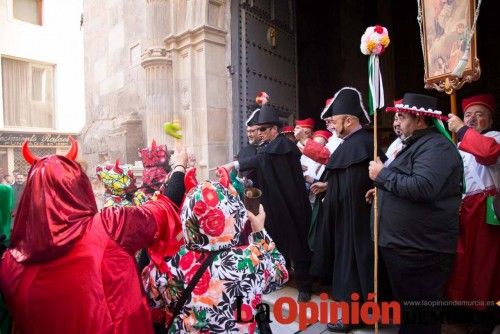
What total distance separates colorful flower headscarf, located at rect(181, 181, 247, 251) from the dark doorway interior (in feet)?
22.2

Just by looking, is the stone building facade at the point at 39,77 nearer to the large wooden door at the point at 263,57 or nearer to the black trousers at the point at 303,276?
the large wooden door at the point at 263,57

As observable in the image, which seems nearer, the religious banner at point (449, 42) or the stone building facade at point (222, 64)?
the religious banner at point (449, 42)

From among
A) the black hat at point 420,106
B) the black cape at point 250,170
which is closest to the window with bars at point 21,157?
the black cape at point 250,170

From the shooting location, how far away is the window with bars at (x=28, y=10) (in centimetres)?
1681

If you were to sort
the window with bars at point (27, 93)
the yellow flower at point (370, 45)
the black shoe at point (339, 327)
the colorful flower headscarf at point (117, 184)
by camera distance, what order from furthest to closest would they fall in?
1. the window with bars at point (27, 93)
2. the colorful flower headscarf at point (117, 184)
3. the black shoe at point (339, 327)
4. the yellow flower at point (370, 45)

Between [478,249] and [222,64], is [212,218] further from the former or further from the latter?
[222,64]

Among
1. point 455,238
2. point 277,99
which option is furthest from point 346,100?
point 277,99

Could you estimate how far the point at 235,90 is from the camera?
5723 mm

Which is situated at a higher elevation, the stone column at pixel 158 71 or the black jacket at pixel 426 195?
the stone column at pixel 158 71

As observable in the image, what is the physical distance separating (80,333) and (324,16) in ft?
30.3

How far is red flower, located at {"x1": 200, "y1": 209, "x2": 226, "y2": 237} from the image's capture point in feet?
5.35

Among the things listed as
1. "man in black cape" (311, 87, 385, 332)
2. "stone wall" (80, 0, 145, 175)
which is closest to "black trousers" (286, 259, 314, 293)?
"man in black cape" (311, 87, 385, 332)

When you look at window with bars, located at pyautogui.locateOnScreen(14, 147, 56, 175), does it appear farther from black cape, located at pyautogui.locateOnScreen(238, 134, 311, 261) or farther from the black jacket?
the black jacket

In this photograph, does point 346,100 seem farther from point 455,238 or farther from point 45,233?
point 45,233
